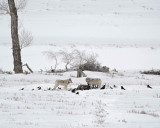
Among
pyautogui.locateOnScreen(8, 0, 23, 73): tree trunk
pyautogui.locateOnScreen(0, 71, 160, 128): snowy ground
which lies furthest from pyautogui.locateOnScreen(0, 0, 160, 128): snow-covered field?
pyautogui.locateOnScreen(8, 0, 23, 73): tree trunk

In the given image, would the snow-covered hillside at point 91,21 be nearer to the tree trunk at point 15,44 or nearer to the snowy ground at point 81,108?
the tree trunk at point 15,44

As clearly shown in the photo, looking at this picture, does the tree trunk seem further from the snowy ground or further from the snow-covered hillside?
the snow-covered hillside

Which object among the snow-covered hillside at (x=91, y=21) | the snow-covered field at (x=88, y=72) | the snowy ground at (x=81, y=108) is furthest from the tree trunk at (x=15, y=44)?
the snow-covered hillside at (x=91, y=21)

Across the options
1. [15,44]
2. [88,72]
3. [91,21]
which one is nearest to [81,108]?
[88,72]

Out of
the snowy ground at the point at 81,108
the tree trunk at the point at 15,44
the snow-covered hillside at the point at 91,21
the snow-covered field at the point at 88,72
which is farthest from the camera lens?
A: the snow-covered hillside at the point at 91,21

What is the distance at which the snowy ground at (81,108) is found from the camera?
19.4 ft

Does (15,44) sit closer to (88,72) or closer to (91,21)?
(88,72)

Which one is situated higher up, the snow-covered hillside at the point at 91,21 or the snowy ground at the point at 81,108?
the snow-covered hillside at the point at 91,21

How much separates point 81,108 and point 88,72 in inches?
355

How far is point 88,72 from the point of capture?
1658 centimetres

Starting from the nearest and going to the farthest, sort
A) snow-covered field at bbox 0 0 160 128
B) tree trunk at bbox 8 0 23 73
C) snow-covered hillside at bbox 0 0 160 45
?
snow-covered field at bbox 0 0 160 128, tree trunk at bbox 8 0 23 73, snow-covered hillside at bbox 0 0 160 45

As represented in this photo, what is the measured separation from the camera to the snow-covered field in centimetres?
648

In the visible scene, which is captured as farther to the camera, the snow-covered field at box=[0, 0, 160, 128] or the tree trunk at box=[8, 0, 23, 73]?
the tree trunk at box=[8, 0, 23, 73]

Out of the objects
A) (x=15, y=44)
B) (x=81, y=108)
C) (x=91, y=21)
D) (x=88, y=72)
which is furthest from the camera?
(x=91, y=21)
